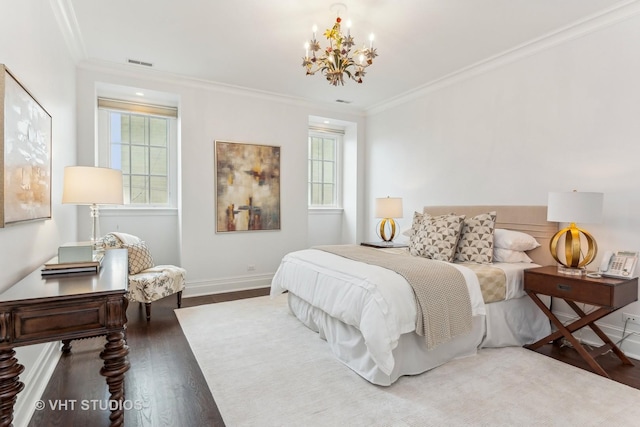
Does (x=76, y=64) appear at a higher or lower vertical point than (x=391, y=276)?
higher

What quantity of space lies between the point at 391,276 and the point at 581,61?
270 centimetres

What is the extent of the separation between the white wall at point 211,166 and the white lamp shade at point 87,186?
1858 millimetres

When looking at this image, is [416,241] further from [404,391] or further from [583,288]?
[404,391]

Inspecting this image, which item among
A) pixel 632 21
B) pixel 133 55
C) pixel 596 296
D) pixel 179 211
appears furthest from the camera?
pixel 179 211

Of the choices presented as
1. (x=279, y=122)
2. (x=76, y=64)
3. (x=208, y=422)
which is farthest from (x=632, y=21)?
(x=76, y=64)

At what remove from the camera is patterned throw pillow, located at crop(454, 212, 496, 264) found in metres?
3.11

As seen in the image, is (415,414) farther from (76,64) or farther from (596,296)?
(76,64)

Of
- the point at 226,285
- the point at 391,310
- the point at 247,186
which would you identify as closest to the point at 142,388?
the point at 391,310

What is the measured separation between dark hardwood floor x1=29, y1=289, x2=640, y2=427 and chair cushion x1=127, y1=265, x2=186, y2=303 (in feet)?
1.09

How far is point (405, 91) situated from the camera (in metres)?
4.78

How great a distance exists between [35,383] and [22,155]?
1.37 m

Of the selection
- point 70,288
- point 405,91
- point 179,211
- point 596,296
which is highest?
point 405,91

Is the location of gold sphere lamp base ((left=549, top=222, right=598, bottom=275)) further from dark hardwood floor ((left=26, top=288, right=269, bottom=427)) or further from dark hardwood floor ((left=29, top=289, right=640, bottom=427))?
dark hardwood floor ((left=26, top=288, right=269, bottom=427))

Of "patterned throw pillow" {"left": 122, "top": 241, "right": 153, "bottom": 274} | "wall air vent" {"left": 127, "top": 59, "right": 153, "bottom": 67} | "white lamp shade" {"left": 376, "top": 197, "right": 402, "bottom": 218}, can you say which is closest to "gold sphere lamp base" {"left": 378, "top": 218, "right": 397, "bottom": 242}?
"white lamp shade" {"left": 376, "top": 197, "right": 402, "bottom": 218}
